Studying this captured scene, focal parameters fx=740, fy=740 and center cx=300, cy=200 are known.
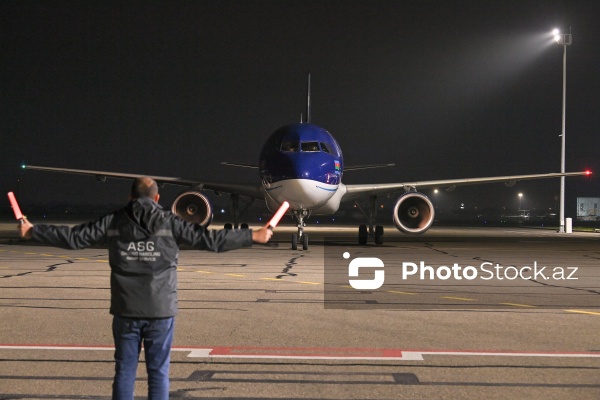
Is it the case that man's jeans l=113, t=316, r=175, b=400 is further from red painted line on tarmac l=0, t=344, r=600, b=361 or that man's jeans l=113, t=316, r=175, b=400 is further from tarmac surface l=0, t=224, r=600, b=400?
red painted line on tarmac l=0, t=344, r=600, b=361

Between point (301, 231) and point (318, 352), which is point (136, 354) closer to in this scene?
point (318, 352)

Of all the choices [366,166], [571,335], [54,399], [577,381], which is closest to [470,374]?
[577,381]

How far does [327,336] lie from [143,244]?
3741mm

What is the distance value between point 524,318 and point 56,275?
905 centimetres

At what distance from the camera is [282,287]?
491 inches

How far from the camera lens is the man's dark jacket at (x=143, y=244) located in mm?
4645

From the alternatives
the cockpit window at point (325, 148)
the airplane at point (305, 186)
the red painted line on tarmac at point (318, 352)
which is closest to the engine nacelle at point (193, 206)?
the airplane at point (305, 186)

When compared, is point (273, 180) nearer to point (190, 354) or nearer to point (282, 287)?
point (282, 287)

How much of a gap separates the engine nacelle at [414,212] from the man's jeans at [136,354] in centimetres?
2006

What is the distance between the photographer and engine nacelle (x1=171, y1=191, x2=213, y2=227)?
24480mm

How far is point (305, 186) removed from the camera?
69.8 feet

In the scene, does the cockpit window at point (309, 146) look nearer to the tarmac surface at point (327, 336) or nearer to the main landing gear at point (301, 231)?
the main landing gear at point (301, 231)

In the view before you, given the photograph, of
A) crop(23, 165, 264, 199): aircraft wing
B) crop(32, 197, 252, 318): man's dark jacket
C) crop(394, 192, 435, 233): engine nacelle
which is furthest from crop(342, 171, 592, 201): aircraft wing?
crop(32, 197, 252, 318): man's dark jacket
